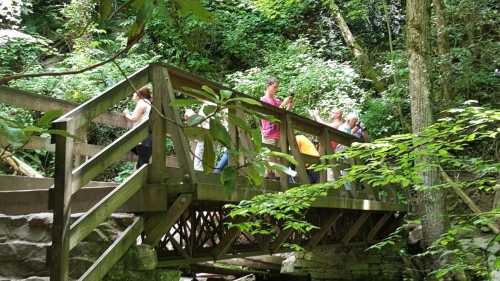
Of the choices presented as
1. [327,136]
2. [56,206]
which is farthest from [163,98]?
[327,136]

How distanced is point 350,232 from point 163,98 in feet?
18.5

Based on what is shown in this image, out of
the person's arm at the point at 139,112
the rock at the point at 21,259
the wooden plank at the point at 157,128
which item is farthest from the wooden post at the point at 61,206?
the person's arm at the point at 139,112

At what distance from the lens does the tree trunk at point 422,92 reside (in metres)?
8.42

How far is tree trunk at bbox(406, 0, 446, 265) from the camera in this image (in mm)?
8422

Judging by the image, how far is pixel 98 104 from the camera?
Result: 3689 millimetres

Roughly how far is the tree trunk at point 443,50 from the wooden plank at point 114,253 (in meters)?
9.48

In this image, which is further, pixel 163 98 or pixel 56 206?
pixel 163 98

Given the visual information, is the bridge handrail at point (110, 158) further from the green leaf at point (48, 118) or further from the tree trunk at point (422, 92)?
the tree trunk at point (422, 92)

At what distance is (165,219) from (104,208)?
2.68 feet

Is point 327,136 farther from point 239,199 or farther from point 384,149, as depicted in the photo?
point 384,149

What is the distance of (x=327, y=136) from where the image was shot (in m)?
7.53

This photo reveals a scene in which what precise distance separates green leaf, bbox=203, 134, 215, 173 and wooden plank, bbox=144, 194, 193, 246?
8.88 feet

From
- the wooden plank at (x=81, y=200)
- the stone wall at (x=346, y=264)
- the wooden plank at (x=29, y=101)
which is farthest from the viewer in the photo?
the stone wall at (x=346, y=264)

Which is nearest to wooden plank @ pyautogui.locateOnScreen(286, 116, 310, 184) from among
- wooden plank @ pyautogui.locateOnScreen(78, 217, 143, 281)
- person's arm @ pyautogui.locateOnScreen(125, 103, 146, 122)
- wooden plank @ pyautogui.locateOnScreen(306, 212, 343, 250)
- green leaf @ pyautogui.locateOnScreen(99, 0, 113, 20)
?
wooden plank @ pyautogui.locateOnScreen(306, 212, 343, 250)
